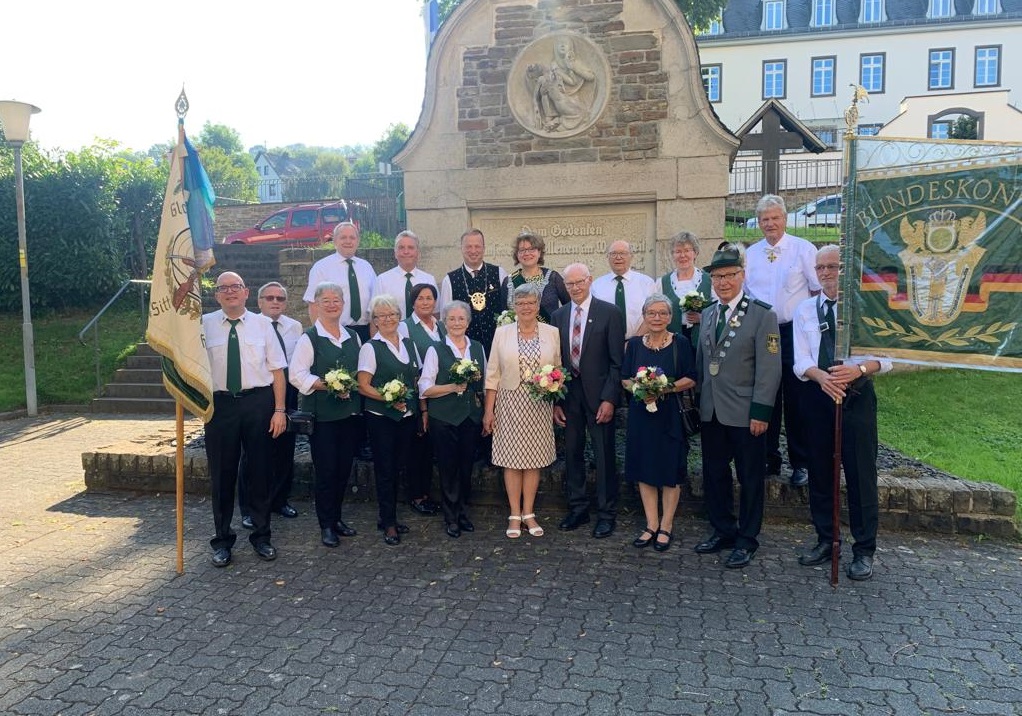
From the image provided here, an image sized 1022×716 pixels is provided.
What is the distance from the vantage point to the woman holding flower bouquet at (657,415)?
17.7 ft

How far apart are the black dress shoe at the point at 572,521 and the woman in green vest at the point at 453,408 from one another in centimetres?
73

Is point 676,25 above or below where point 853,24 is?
below

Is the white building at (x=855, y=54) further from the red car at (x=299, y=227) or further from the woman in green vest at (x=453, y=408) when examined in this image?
the woman in green vest at (x=453, y=408)

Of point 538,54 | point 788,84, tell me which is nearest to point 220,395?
point 538,54

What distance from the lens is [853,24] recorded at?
44125mm

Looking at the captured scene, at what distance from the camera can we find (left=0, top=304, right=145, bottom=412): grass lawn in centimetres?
1293

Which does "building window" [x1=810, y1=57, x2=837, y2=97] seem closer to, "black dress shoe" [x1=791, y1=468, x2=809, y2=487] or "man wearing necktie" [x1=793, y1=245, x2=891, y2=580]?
"black dress shoe" [x1=791, y1=468, x2=809, y2=487]

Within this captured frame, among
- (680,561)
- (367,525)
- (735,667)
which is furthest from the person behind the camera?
(367,525)

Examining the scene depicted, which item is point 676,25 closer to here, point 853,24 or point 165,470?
point 165,470

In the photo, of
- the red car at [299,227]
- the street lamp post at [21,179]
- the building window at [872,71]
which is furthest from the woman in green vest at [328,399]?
the building window at [872,71]

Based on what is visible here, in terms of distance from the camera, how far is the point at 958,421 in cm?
877

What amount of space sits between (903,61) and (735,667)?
48.8m

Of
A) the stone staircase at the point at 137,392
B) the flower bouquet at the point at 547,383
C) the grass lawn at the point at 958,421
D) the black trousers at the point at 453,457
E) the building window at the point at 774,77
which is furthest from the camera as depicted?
the building window at the point at 774,77

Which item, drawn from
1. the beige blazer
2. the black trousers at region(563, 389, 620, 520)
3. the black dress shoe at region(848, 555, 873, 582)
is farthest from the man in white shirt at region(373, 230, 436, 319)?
the black dress shoe at region(848, 555, 873, 582)
